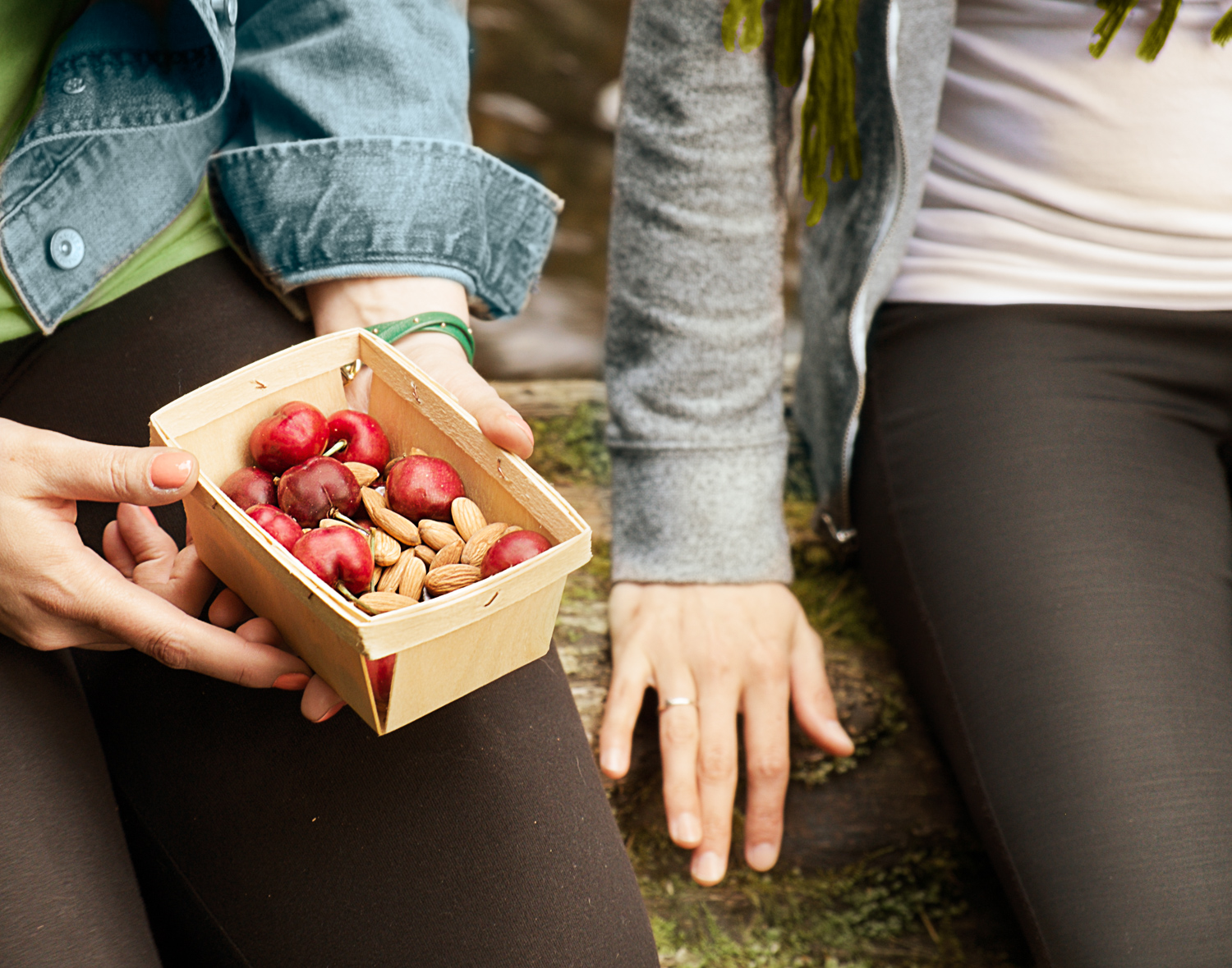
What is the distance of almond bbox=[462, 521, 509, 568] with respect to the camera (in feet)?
2.19

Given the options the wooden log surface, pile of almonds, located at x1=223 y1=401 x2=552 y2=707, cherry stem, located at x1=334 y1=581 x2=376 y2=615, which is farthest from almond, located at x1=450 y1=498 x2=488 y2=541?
the wooden log surface

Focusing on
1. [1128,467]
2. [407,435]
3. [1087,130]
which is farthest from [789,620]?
[1087,130]

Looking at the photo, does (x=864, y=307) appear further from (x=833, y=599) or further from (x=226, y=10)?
A: (x=226, y=10)

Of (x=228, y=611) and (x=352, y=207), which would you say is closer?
(x=228, y=611)

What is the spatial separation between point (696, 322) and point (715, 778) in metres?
0.50

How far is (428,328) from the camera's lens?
0.84 meters

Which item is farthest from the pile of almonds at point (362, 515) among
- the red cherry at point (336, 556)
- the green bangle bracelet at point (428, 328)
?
the green bangle bracelet at point (428, 328)

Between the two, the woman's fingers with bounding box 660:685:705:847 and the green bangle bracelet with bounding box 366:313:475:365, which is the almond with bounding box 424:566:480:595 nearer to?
the green bangle bracelet with bounding box 366:313:475:365

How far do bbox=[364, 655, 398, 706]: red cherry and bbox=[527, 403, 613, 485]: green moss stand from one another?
30.0 inches

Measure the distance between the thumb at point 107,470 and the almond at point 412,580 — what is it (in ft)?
0.51

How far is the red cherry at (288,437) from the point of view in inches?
27.5

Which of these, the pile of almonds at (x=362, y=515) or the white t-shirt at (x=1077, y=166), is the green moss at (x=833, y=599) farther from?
the pile of almonds at (x=362, y=515)

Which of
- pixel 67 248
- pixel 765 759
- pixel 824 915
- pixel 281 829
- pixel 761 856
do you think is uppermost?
pixel 67 248

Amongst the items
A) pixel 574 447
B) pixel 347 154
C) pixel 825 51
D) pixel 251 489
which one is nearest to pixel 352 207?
pixel 347 154
